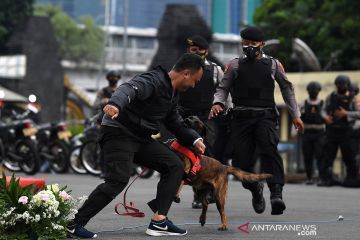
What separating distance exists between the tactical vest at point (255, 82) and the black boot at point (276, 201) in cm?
85

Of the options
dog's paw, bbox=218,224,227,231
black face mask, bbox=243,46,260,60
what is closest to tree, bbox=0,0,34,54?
black face mask, bbox=243,46,260,60

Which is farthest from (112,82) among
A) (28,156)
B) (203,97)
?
(203,97)

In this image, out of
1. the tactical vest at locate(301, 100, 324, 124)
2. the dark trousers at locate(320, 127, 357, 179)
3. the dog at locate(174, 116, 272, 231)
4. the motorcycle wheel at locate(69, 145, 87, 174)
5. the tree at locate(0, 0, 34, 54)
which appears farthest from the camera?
the tree at locate(0, 0, 34, 54)

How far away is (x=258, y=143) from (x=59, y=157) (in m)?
12.4

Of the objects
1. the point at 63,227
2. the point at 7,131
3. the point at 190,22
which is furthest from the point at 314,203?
the point at 190,22

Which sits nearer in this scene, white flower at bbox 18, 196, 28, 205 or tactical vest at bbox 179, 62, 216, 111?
white flower at bbox 18, 196, 28, 205

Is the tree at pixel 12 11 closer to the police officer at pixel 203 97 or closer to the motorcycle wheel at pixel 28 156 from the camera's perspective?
the motorcycle wheel at pixel 28 156

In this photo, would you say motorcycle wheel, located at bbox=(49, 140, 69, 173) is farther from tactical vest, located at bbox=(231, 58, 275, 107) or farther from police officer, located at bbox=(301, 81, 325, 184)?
tactical vest, located at bbox=(231, 58, 275, 107)

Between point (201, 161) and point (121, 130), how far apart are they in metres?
1.07

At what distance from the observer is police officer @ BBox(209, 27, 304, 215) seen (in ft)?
38.2

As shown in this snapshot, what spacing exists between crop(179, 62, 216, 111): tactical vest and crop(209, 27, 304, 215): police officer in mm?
1070

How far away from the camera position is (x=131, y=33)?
527 feet

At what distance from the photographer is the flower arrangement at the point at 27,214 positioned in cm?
851

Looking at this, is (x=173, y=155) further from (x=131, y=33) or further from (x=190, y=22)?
(x=131, y=33)
